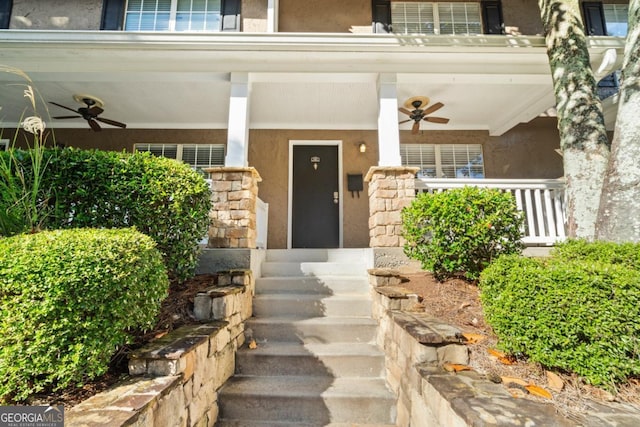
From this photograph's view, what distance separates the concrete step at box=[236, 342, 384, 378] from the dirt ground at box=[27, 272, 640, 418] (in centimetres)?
57

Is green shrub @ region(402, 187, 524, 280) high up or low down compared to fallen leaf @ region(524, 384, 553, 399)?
up

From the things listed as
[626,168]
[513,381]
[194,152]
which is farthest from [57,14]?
[626,168]

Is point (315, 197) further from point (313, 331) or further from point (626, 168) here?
point (626, 168)

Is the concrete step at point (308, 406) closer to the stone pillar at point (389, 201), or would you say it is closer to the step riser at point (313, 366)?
the step riser at point (313, 366)

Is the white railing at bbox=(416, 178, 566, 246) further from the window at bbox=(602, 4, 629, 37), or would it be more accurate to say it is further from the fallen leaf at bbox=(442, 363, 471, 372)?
the window at bbox=(602, 4, 629, 37)

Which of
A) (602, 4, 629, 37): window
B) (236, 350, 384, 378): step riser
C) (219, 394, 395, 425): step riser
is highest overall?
(602, 4, 629, 37): window

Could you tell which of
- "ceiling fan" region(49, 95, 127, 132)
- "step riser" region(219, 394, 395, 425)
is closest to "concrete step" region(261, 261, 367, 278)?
"step riser" region(219, 394, 395, 425)

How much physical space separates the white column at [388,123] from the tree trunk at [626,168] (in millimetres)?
2026

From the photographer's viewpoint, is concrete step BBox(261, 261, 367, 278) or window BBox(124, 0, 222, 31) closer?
concrete step BBox(261, 261, 367, 278)

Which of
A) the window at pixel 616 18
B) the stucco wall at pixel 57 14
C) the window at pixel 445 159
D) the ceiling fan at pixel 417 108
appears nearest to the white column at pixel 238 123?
the ceiling fan at pixel 417 108

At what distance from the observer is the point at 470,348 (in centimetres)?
189

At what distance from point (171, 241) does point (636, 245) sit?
150 inches

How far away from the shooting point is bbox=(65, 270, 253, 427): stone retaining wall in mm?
1237

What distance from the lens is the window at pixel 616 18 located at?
5512 mm
